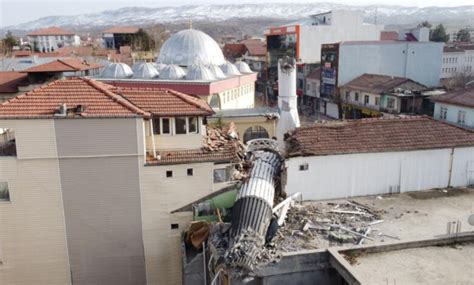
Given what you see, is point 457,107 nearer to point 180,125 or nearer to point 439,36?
point 180,125

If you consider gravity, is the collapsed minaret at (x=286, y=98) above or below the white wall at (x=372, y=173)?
above

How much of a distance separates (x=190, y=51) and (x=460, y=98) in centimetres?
2282

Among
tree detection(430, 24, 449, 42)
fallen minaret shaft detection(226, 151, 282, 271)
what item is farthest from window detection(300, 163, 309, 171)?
tree detection(430, 24, 449, 42)

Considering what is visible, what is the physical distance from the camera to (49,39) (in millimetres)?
98875

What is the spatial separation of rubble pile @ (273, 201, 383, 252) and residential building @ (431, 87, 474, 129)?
17.5m

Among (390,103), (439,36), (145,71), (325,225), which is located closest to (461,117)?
(390,103)

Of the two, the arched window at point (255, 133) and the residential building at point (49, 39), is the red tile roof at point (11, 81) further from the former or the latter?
the residential building at point (49, 39)

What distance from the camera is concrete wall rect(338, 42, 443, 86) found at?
4459cm

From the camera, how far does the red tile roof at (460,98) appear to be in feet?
94.4

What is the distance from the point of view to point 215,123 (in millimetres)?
26391

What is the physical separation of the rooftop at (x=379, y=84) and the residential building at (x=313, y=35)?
12382mm

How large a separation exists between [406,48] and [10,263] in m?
43.1

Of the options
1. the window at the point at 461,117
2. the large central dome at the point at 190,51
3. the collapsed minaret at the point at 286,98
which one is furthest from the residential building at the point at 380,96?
the collapsed minaret at the point at 286,98

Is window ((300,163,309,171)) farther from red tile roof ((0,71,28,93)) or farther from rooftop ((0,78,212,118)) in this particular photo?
red tile roof ((0,71,28,93))
